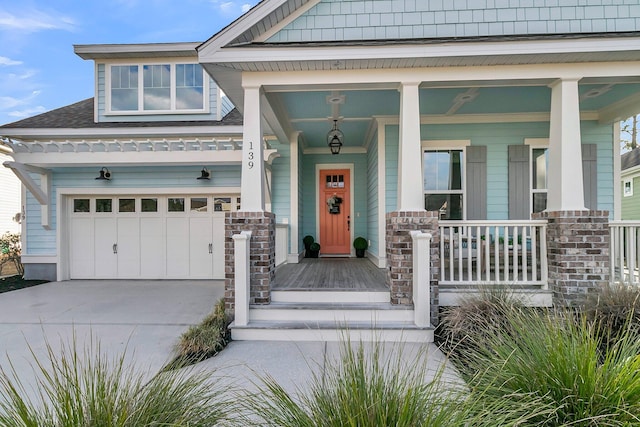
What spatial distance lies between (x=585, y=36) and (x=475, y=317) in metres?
3.57

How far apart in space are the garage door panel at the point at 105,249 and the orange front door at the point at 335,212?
16.5 feet

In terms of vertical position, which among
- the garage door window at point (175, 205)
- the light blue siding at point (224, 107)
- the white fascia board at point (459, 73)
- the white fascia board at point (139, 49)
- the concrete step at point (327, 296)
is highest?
the white fascia board at point (139, 49)

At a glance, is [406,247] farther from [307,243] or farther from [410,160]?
[307,243]

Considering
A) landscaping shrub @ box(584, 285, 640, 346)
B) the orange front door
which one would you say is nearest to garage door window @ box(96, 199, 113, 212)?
the orange front door

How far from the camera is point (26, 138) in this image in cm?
740

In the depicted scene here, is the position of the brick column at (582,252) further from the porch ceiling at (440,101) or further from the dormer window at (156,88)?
the dormer window at (156,88)

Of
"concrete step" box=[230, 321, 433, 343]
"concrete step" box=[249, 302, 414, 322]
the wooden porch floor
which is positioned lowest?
"concrete step" box=[230, 321, 433, 343]

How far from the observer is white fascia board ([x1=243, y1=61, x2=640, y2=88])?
3.96 meters

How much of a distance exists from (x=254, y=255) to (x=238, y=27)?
2874 millimetres

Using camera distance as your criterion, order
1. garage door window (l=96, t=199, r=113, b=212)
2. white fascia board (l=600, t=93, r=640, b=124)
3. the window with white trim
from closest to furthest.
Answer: white fascia board (l=600, t=93, r=640, b=124), garage door window (l=96, t=199, r=113, b=212), the window with white trim

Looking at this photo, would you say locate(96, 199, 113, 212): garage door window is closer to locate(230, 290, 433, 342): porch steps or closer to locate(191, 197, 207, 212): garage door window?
locate(191, 197, 207, 212): garage door window

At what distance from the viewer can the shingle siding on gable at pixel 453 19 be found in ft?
13.3

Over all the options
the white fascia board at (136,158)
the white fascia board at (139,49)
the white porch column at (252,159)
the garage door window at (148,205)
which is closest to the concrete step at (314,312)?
the white porch column at (252,159)

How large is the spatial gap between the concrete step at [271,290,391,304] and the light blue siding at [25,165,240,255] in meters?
3.90
